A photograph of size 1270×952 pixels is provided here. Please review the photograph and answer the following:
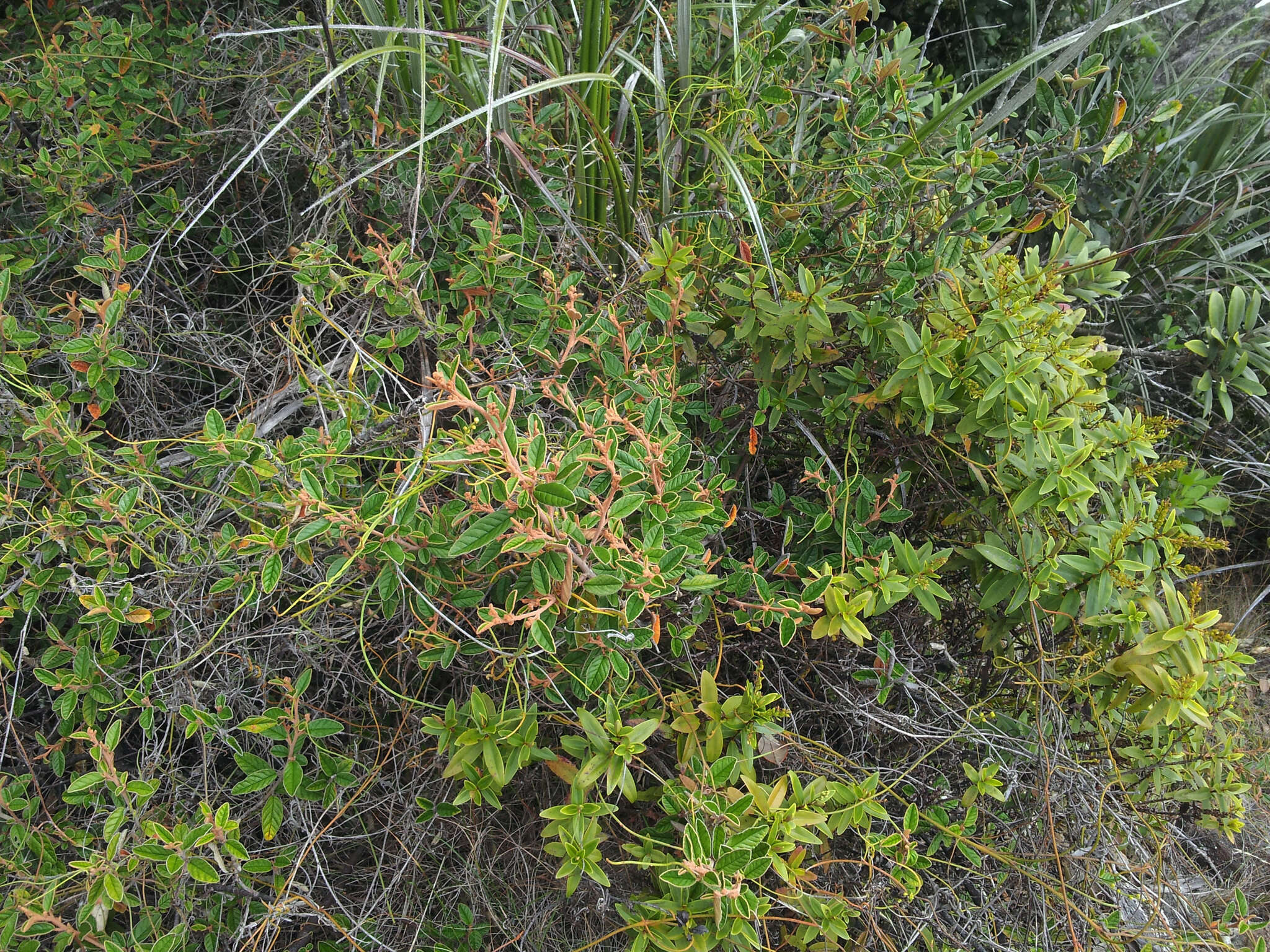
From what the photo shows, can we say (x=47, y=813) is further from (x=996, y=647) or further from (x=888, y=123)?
(x=888, y=123)

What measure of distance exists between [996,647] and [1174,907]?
2.04ft

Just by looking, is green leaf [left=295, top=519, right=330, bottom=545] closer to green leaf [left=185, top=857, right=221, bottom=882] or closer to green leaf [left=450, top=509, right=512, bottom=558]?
green leaf [left=450, top=509, right=512, bottom=558]

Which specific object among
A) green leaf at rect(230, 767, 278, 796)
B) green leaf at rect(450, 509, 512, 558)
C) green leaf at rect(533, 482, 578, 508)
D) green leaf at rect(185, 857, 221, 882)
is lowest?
green leaf at rect(185, 857, 221, 882)

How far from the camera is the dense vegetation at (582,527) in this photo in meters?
1.28

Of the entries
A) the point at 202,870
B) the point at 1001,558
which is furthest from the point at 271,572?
the point at 1001,558

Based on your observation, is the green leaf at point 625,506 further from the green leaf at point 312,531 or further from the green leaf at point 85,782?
the green leaf at point 85,782

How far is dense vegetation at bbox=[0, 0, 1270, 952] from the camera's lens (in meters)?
1.28

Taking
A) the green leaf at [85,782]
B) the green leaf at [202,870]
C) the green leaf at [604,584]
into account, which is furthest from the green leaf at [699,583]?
the green leaf at [85,782]

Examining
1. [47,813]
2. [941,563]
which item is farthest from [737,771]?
[47,813]

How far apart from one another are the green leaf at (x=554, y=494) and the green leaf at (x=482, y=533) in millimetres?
67

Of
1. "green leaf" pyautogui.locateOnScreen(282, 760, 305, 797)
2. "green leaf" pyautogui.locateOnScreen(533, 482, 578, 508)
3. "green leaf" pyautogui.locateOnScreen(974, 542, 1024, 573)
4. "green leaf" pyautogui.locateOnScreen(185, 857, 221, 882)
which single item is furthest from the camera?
"green leaf" pyautogui.locateOnScreen(974, 542, 1024, 573)

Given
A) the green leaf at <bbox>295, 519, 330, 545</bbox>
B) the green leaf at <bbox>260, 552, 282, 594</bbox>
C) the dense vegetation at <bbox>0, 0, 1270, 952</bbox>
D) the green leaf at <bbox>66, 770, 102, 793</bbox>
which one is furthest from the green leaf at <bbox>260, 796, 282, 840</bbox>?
the green leaf at <bbox>295, 519, 330, 545</bbox>

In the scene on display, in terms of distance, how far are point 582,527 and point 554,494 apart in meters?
0.11

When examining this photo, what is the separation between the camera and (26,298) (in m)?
1.80
